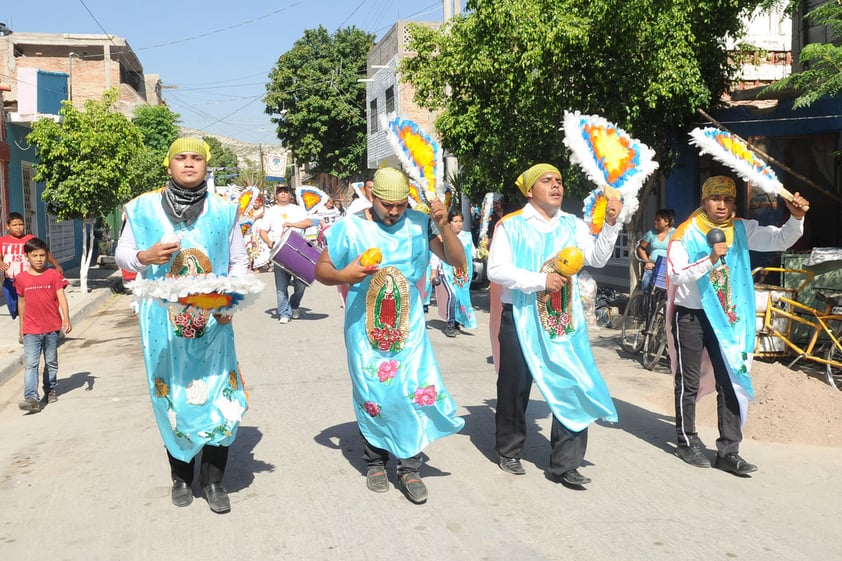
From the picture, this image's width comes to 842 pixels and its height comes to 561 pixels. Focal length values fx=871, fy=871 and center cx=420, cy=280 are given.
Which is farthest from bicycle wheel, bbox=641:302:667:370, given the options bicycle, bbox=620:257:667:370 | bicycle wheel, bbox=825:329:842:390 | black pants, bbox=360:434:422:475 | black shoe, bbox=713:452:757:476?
black pants, bbox=360:434:422:475

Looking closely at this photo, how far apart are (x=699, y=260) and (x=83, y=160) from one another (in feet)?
49.9

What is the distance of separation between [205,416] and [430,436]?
126cm

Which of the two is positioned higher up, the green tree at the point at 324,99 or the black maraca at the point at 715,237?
the green tree at the point at 324,99

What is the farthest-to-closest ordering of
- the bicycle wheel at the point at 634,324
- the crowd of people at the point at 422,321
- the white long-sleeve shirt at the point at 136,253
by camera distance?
the bicycle wheel at the point at 634,324
the crowd of people at the point at 422,321
the white long-sleeve shirt at the point at 136,253

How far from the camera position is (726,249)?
17.4 feet

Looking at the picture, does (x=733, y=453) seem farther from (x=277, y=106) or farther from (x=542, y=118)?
(x=277, y=106)

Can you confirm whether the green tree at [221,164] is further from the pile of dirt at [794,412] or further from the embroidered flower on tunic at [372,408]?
the embroidered flower on tunic at [372,408]

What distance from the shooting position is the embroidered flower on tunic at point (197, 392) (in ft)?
15.4

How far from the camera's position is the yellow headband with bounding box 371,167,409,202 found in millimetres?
4820

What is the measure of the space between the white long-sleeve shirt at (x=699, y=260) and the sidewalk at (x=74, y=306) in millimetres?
7270

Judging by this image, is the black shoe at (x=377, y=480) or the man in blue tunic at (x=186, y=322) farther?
the black shoe at (x=377, y=480)

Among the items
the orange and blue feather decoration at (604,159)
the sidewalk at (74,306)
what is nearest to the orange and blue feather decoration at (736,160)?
the orange and blue feather decoration at (604,159)

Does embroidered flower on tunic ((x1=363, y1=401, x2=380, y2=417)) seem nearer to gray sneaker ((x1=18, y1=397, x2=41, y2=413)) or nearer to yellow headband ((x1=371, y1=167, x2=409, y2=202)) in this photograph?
yellow headband ((x1=371, y1=167, x2=409, y2=202))

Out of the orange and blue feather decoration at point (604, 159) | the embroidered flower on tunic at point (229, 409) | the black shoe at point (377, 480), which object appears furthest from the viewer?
the orange and blue feather decoration at point (604, 159)
